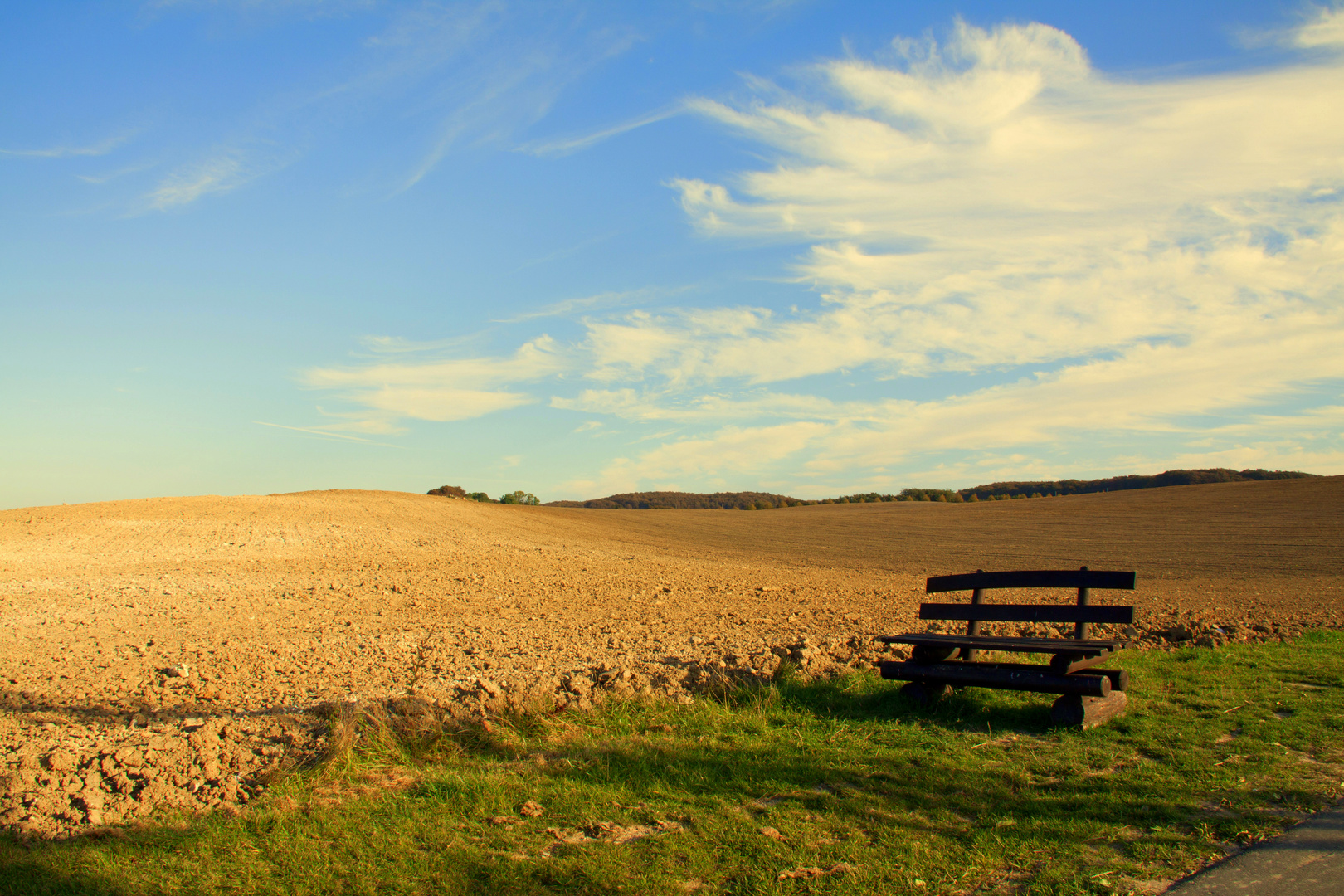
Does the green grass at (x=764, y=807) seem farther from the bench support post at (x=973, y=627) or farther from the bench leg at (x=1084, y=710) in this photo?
the bench support post at (x=973, y=627)

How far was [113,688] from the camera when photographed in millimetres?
6742

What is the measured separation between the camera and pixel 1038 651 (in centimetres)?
596

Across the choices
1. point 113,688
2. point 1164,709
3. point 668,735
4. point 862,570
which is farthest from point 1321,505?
point 113,688

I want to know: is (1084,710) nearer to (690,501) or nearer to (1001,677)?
(1001,677)

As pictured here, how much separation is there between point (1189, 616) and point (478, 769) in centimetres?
961

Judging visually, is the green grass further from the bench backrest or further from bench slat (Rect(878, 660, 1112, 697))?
the bench backrest

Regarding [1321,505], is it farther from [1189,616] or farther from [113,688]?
[113,688]

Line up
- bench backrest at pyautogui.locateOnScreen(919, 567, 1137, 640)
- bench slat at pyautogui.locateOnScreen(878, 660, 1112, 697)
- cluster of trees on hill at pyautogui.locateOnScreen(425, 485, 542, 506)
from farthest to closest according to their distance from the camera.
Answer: cluster of trees on hill at pyautogui.locateOnScreen(425, 485, 542, 506), bench backrest at pyautogui.locateOnScreen(919, 567, 1137, 640), bench slat at pyautogui.locateOnScreen(878, 660, 1112, 697)

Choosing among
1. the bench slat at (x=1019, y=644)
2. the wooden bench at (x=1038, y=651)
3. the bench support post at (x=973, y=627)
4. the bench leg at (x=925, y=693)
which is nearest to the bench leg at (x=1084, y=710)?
the wooden bench at (x=1038, y=651)

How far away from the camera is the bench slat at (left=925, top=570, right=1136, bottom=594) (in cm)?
652

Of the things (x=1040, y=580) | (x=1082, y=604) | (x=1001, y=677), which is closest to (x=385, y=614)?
(x=1001, y=677)

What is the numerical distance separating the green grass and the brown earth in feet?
1.95

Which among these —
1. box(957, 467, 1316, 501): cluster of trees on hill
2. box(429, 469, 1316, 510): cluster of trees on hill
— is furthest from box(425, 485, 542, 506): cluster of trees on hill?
box(957, 467, 1316, 501): cluster of trees on hill

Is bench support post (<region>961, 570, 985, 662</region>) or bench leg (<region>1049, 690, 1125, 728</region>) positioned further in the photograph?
bench support post (<region>961, 570, 985, 662</region>)
